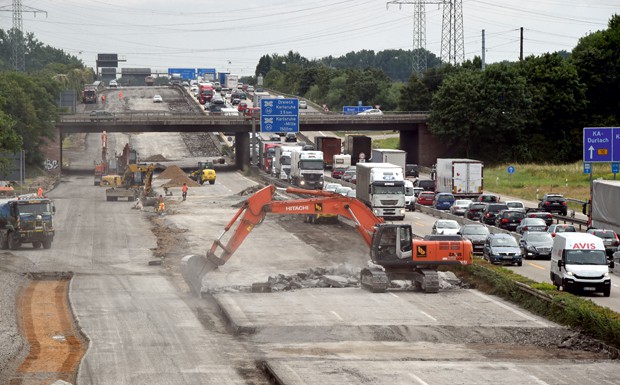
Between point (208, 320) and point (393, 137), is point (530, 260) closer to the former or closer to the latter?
point (208, 320)

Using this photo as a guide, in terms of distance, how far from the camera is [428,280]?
146 ft

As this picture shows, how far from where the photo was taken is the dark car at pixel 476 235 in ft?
190

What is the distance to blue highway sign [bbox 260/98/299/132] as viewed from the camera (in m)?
112

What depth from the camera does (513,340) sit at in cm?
3569

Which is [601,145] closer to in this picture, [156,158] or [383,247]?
[383,247]

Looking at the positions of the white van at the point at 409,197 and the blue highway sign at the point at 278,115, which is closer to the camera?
the white van at the point at 409,197

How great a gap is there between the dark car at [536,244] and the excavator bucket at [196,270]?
61.5 feet

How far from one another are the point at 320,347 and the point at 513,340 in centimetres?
631

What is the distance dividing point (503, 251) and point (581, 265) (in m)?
9.90

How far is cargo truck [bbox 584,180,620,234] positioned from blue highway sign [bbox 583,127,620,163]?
10135 mm

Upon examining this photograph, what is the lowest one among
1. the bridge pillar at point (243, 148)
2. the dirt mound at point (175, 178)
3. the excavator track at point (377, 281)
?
the excavator track at point (377, 281)

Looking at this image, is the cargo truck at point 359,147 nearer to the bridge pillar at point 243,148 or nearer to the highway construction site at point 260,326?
the bridge pillar at point 243,148

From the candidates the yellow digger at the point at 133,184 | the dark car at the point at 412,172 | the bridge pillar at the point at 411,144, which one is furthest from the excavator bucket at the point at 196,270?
the bridge pillar at the point at 411,144

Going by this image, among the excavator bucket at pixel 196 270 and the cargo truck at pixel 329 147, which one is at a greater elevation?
the cargo truck at pixel 329 147
